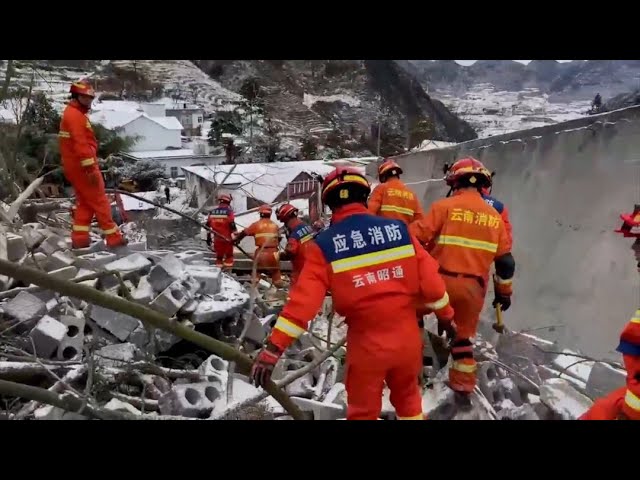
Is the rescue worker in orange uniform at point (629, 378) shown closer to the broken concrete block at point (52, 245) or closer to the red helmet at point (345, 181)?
the red helmet at point (345, 181)

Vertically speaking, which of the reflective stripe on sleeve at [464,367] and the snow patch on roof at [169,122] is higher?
the snow patch on roof at [169,122]

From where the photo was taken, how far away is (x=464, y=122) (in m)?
6.20

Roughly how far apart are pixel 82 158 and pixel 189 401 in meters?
2.52

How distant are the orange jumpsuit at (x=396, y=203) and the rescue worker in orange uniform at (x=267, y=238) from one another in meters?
1.88

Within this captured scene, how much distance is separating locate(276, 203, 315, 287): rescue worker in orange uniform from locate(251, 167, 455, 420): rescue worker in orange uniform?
2467 millimetres

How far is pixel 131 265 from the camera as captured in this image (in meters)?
4.68

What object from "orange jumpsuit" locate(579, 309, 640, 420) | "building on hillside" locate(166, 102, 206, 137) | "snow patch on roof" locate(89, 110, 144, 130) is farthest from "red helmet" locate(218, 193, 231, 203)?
"orange jumpsuit" locate(579, 309, 640, 420)

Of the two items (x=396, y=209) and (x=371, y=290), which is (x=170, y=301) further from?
(x=371, y=290)

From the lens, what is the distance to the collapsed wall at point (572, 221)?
4848 millimetres

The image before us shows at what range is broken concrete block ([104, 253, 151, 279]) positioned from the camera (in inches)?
180

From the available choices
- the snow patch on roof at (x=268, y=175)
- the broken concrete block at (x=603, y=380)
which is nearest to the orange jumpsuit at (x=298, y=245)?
the snow patch on roof at (x=268, y=175)

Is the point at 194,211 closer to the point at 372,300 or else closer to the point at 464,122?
the point at 464,122

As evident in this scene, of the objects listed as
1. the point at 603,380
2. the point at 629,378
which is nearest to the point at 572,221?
the point at 603,380

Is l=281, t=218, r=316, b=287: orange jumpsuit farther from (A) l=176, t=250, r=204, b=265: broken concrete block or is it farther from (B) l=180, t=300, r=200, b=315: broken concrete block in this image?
(A) l=176, t=250, r=204, b=265: broken concrete block
